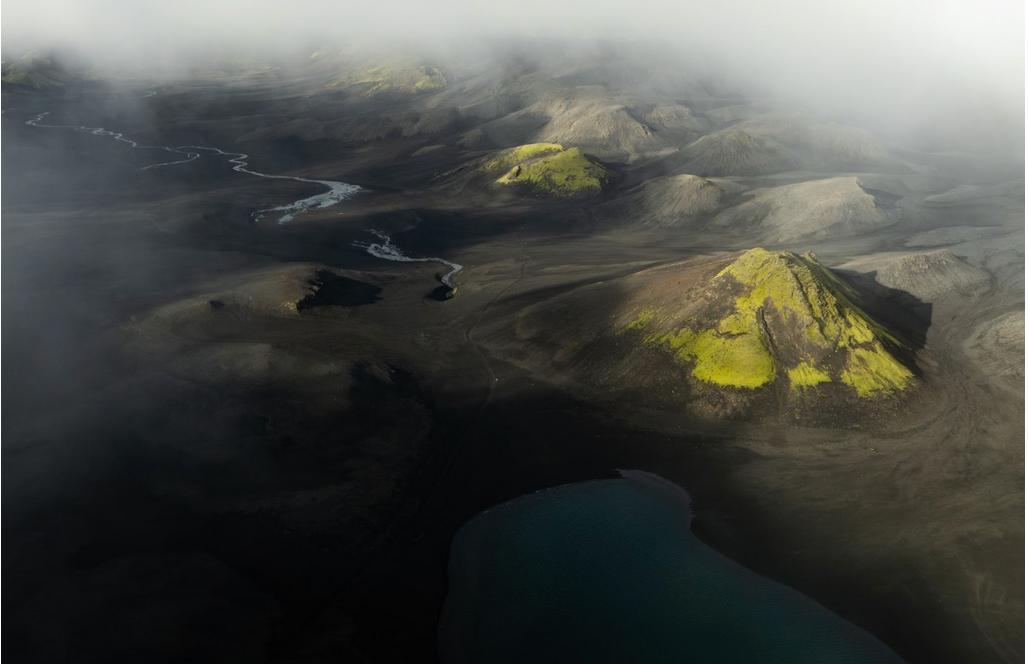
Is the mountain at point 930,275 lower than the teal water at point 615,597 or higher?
higher

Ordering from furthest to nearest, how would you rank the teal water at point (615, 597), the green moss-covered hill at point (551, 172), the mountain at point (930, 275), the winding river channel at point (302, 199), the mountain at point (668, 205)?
1. the green moss-covered hill at point (551, 172)
2. the mountain at point (668, 205)
3. the winding river channel at point (302, 199)
4. the mountain at point (930, 275)
5. the teal water at point (615, 597)

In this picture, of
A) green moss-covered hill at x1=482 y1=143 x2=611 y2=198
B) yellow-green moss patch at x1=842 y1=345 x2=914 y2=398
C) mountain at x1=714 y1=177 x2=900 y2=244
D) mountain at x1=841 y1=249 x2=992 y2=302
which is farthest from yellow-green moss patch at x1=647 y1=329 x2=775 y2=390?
green moss-covered hill at x1=482 y1=143 x2=611 y2=198

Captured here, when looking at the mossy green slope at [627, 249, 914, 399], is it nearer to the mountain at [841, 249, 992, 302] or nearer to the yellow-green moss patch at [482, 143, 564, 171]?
the mountain at [841, 249, 992, 302]

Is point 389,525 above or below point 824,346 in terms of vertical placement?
below

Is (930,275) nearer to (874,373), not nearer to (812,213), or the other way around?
(874,373)

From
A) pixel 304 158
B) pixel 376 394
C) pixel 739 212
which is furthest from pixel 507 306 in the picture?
pixel 304 158

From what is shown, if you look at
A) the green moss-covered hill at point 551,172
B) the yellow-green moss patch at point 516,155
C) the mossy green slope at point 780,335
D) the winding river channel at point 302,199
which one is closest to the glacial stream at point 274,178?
the winding river channel at point 302,199

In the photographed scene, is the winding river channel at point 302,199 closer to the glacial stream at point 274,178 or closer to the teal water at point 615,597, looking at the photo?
the glacial stream at point 274,178

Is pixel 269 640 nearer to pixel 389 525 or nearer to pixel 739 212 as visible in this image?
pixel 389 525
